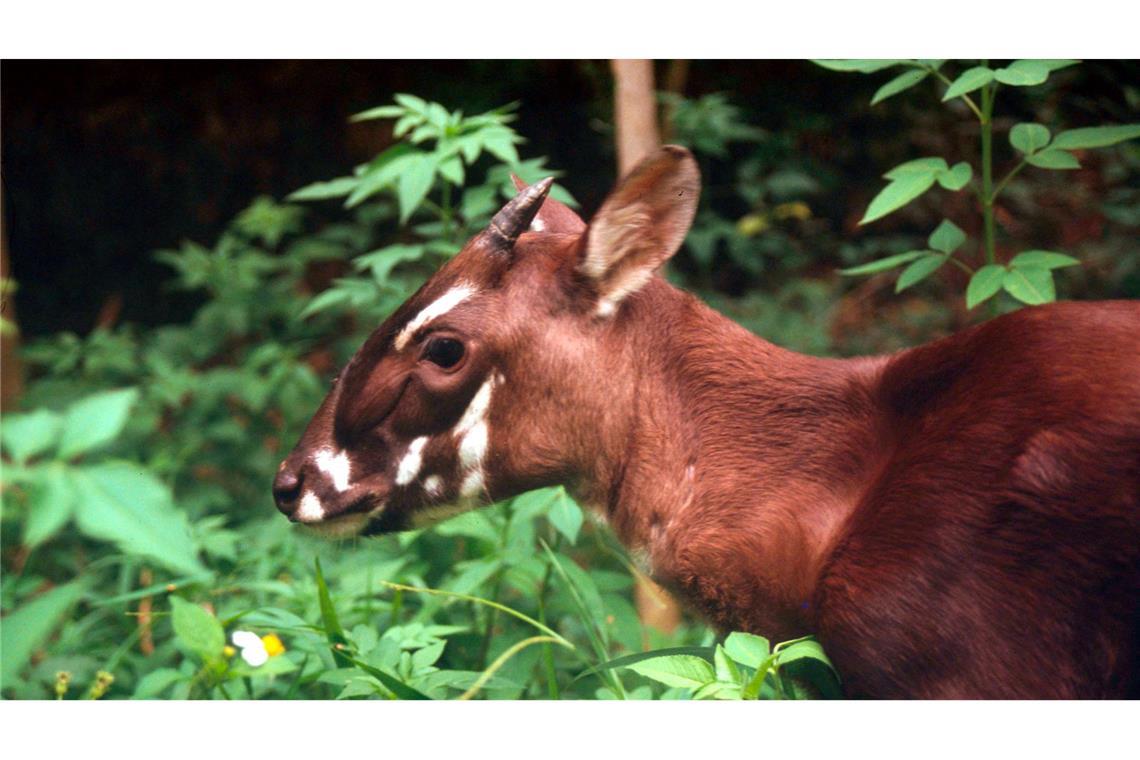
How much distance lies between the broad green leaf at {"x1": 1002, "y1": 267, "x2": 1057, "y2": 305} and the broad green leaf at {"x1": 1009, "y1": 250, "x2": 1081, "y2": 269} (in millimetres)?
12

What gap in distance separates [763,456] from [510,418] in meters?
0.57

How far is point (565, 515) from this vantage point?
10.2 feet

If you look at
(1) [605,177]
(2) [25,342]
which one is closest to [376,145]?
(1) [605,177]

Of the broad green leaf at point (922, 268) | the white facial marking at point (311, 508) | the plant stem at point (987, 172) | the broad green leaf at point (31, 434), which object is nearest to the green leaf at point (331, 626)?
the white facial marking at point (311, 508)

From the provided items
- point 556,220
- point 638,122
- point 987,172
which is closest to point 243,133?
point 638,122

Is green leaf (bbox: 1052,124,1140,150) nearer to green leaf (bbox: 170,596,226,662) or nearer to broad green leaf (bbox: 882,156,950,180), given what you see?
broad green leaf (bbox: 882,156,950,180)

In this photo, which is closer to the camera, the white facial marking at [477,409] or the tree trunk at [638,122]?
the white facial marking at [477,409]

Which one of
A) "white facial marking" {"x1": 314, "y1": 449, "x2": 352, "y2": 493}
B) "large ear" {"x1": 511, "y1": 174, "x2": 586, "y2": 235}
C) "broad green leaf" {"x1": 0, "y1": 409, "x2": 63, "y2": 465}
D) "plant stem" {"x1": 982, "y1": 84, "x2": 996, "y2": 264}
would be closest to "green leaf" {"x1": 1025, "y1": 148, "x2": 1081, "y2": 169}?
"plant stem" {"x1": 982, "y1": 84, "x2": 996, "y2": 264}

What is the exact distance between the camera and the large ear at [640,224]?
250cm

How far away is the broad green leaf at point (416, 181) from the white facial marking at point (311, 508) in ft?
2.99

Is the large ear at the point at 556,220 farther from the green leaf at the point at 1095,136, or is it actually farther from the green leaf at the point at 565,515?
the green leaf at the point at 1095,136

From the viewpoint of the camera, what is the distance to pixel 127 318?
239 inches

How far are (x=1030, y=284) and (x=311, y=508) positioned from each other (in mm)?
1865

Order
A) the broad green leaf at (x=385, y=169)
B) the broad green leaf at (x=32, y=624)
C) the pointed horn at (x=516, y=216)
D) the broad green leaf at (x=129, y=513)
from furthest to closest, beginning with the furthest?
the broad green leaf at (x=385, y=169) → the pointed horn at (x=516, y=216) → the broad green leaf at (x=32, y=624) → the broad green leaf at (x=129, y=513)
